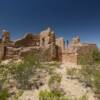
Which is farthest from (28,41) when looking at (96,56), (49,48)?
(96,56)

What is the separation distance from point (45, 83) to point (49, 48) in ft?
34.6

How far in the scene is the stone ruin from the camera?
25094 millimetres

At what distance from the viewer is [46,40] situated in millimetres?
28094

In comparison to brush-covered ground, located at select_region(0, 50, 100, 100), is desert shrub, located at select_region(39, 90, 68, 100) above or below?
below

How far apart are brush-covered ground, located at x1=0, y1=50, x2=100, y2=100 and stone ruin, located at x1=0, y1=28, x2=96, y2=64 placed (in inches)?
232

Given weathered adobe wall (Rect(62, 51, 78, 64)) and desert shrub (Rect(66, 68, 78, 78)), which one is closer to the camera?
desert shrub (Rect(66, 68, 78, 78))

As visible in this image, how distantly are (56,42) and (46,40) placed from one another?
1696 mm

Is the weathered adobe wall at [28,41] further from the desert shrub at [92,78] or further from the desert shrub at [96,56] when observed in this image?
the desert shrub at [92,78]

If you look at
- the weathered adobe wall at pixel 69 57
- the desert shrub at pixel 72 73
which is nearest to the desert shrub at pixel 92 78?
the desert shrub at pixel 72 73

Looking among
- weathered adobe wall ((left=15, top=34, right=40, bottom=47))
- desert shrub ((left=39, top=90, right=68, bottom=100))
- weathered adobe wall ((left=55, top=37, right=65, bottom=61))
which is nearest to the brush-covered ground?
desert shrub ((left=39, top=90, right=68, bottom=100))

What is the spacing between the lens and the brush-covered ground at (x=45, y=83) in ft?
46.2

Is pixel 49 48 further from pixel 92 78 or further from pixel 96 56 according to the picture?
pixel 92 78

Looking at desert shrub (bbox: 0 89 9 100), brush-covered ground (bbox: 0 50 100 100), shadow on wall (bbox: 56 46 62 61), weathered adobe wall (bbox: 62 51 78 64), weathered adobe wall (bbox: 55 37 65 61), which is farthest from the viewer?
weathered adobe wall (bbox: 55 37 65 61)

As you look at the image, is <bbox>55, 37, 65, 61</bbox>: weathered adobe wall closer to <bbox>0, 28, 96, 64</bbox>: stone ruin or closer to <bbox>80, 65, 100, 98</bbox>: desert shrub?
<bbox>0, 28, 96, 64</bbox>: stone ruin
